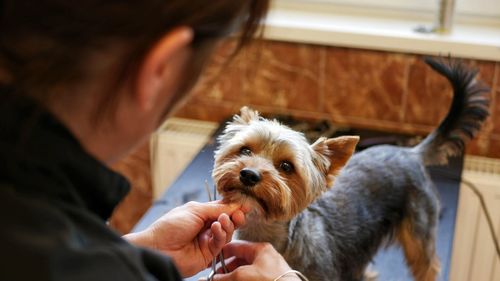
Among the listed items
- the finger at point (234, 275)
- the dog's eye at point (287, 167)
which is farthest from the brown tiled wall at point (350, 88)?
the finger at point (234, 275)

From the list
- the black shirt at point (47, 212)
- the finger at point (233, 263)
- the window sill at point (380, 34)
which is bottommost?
the finger at point (233, 263)

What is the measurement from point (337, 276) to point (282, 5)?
1.04 meters

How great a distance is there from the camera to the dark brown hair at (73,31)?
0.48 metres

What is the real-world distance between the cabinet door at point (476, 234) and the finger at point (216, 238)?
97 cm

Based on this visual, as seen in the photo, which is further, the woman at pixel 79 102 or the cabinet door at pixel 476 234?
the cabinet door at pixel 476 234

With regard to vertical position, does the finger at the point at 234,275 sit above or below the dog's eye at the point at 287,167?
below

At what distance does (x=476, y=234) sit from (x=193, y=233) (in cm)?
107

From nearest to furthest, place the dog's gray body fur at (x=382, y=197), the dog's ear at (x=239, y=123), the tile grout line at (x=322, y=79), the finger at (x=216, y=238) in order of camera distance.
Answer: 1. the finger at (x=216, y=238)
2. the dog's ear at (x=239, y=123)
3. the dog's gray body fur at (x=382, y=197)
4. the tile grout line at (x=322, y=79)

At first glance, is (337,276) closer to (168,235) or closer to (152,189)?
(168,235)

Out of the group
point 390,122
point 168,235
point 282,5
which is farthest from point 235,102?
point 168,235

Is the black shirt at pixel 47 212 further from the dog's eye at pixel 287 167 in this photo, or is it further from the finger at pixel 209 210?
the dog's eye at pixel 287 167

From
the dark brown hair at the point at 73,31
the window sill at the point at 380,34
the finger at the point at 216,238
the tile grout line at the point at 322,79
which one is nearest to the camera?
the dark brown hair at the point at 73,31

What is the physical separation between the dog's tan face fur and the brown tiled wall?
0.57 metres

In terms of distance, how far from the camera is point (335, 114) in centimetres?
194
